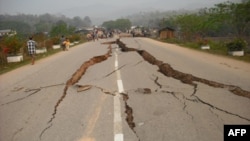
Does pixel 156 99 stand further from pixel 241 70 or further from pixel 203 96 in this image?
pixel 241 70

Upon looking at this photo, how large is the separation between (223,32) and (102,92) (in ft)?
166

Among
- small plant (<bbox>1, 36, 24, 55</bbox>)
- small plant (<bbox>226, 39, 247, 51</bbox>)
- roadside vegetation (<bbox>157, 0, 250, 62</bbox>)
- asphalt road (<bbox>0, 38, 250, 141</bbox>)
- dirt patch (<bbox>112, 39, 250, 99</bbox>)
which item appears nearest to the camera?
asphalt road (<bbox>0, 38, 250, 141</bbox>)

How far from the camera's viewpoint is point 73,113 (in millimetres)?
6332

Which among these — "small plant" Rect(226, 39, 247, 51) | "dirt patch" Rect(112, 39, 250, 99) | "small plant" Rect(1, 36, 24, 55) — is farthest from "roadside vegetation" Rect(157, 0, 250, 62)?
"small plant" Rect(1, 36, 24, 55)

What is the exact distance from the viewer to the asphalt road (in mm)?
5117

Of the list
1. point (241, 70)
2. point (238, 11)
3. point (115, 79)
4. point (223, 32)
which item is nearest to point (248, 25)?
point (238, 11)

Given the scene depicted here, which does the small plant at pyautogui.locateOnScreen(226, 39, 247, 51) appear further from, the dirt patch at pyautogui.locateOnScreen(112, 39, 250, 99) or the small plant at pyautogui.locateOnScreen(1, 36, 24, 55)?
the small plant at pyautogui.locateOnScreen(1, 36, 24, 55)

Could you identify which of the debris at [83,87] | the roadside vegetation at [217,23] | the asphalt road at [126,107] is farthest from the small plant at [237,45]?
the debris at [83,87]

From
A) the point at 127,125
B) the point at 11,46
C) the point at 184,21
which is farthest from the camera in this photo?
the point at 184,21

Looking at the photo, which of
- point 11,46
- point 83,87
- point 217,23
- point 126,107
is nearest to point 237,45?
point 83,87

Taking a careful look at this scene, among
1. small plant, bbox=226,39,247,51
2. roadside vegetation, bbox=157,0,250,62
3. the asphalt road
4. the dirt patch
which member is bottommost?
the asphalt road

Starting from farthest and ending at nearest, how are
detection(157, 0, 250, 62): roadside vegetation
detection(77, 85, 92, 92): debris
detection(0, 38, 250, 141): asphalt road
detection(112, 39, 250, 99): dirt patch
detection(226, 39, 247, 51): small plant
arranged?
1. detection(157, 0, 250, 62): roadside vegetation
2. detection(226, 39, 247, 51): small plant
3. detection(77, 85, 92, 92): debris
4. detection(112, 39, 250, 99): dirt patch
5. detection(0, 38, 250, 141): asphalt road

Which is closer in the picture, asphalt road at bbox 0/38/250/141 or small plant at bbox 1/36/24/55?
asphalt road at bbox 0/38/250/141

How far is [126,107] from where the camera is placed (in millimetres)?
6621
